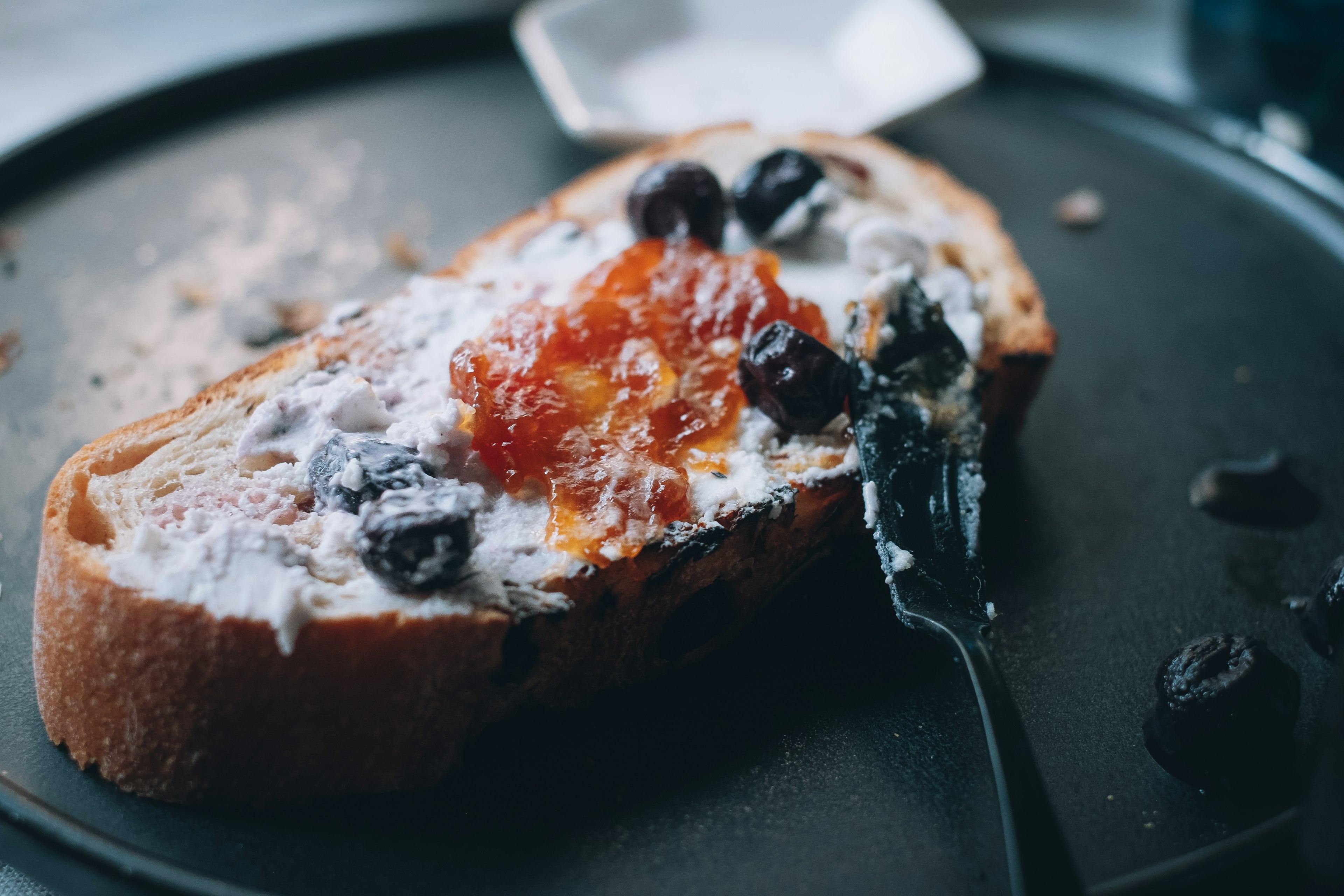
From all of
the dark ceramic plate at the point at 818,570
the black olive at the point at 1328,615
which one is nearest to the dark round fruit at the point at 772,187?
the dark ceramic plate at the point at 818,570

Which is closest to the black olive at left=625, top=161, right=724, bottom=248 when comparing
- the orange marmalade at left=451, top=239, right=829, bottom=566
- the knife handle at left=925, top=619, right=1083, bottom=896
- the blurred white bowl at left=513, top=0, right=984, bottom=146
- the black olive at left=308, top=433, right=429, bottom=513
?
the orange marmalade at left=451, top=239, right=829, bottom=566

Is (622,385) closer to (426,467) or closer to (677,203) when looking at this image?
(426,467)

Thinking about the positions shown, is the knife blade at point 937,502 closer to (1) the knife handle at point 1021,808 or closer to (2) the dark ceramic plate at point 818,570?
(1) the knife handle at point 1021,808

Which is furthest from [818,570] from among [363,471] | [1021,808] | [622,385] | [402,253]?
[402,253]

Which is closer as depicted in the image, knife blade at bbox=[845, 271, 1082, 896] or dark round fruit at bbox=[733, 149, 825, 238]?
knife blade at bbox=[845, 271, 1082, 896]

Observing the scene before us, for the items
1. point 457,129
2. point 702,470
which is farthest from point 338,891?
point 457,129

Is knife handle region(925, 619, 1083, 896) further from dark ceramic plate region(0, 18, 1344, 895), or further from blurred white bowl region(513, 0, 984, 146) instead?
blurred white bowl region(513, 0, 984, 146)
